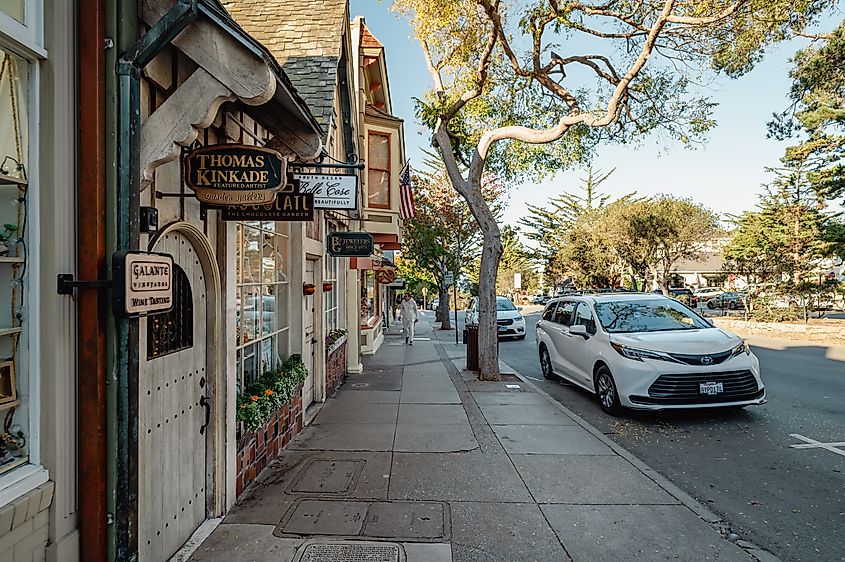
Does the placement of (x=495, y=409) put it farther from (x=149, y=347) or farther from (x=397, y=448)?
(x=149, y=347)

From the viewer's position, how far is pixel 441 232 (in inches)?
1045

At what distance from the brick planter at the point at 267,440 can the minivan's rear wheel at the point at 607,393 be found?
4570 millimetres

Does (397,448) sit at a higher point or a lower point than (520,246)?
lower

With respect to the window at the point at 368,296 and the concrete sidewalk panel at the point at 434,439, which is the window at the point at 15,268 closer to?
the concrete sidewalk panel at the point at 434,439

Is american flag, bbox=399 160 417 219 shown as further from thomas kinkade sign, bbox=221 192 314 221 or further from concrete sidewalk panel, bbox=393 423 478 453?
thomas kinkade sign, bbox=221 192 314 221

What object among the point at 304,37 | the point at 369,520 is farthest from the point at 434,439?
the point at 304,37

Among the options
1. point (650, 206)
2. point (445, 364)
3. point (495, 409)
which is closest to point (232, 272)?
point (495, 409)

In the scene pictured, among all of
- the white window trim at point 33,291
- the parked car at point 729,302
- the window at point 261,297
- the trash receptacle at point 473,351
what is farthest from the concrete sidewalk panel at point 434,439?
the parked car at point 729,302

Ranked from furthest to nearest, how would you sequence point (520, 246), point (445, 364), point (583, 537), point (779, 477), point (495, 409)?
1. point (520, 246)
2. point (445, 364)
3. point (495, 409)
4. point (779, 477)
5. point (583, 537)

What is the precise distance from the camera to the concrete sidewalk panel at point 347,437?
647 centimetres

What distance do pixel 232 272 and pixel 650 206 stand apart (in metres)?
28.8

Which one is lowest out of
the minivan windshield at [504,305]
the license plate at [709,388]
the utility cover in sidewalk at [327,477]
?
the utility cover in sidewalk at [327,477]

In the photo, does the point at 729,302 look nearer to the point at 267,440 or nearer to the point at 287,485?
the point at 267,440

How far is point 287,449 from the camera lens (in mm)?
6379
